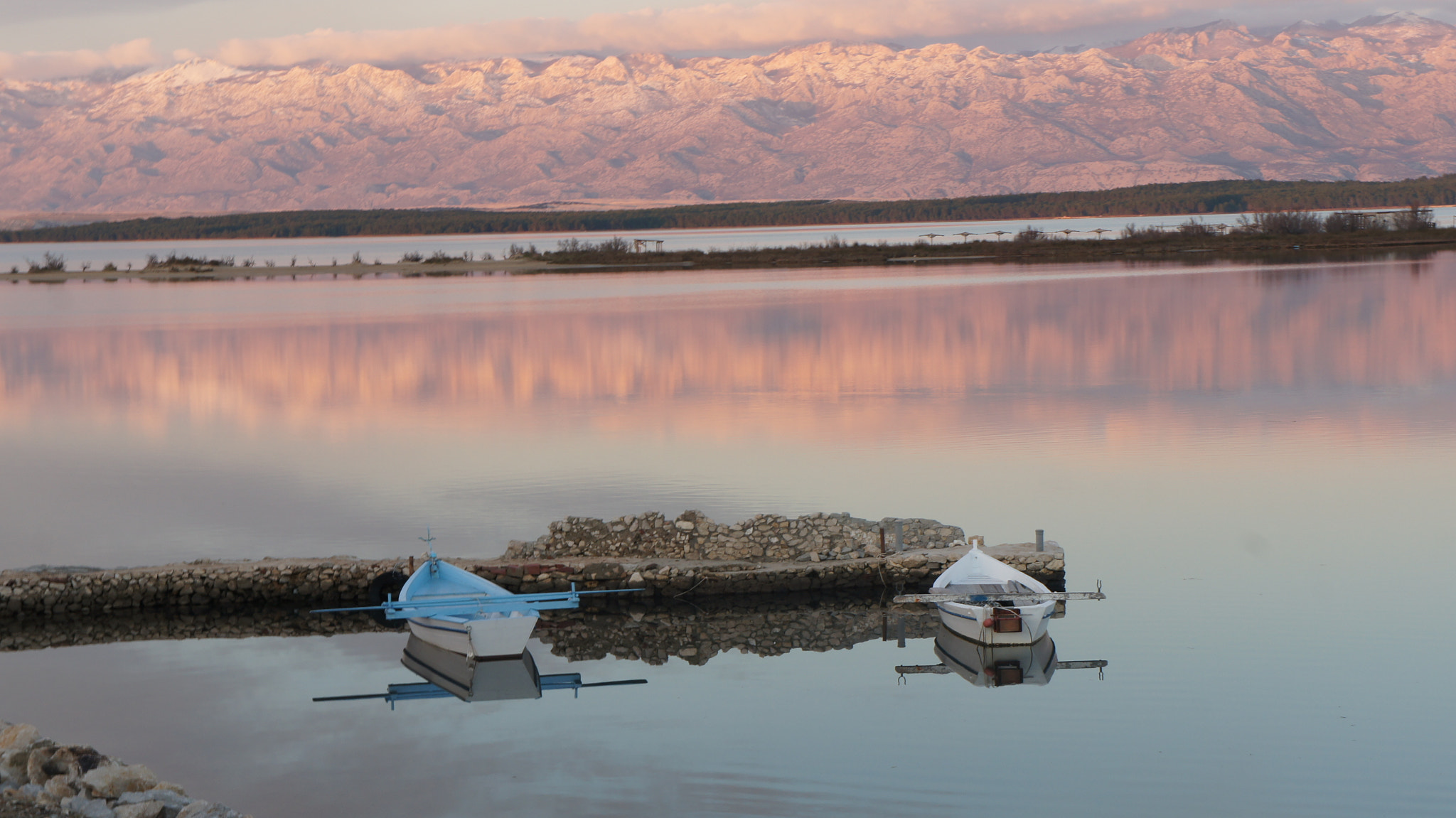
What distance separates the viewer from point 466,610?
1061cm

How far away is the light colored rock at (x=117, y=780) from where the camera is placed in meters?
7.11

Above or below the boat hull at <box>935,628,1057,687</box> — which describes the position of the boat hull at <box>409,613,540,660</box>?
above

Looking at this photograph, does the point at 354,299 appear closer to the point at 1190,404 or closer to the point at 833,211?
A: the point at 1190,404

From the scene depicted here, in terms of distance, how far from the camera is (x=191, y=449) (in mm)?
22234

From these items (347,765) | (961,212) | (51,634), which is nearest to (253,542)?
(51,634)

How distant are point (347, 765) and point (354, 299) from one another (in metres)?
54.1

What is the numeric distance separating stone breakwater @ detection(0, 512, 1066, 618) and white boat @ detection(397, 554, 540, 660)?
1.15 meters

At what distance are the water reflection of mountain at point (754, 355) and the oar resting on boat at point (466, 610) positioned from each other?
1144 centimetres

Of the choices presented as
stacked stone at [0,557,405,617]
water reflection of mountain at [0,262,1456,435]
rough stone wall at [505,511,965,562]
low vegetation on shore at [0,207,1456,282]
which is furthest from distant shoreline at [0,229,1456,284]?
stacked stone at [0,557,405,617]

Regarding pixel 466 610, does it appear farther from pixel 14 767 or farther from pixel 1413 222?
pixel 1413 222

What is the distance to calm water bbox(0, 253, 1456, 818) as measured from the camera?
8617 mm

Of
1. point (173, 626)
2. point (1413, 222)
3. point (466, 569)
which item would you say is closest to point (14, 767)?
point (173, 626)

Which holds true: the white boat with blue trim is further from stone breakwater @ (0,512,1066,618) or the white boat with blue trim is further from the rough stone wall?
the rough stone wall

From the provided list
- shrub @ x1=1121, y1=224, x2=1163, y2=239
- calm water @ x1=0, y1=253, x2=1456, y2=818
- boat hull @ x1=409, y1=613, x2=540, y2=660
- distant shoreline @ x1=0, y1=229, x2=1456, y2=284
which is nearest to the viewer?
calm water @ x1=0, y1=253, x2=1456, y2=818
